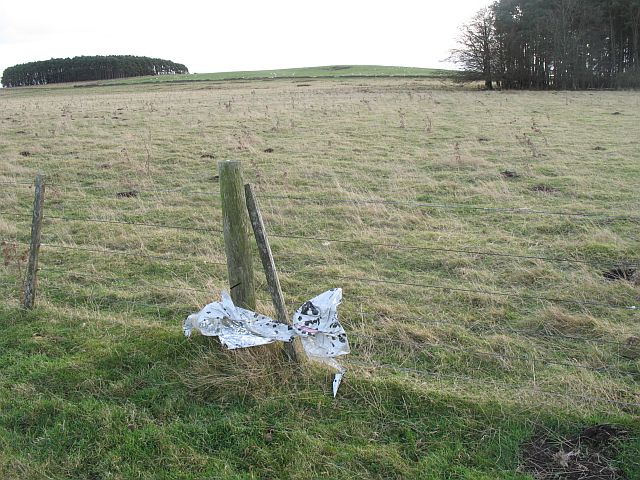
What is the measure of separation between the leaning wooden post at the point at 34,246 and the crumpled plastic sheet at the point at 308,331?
95.8 inches

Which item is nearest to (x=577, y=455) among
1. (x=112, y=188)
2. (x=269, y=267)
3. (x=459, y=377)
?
(x=459, y=377)

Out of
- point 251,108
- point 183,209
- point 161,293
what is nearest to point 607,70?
point 251,108

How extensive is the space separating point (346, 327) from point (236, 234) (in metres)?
1.72

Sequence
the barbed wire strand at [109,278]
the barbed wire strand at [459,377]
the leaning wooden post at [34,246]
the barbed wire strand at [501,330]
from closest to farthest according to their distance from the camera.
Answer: the barbed wire strand at [459,377] < the barbed wire strand at [501,330] < the leaning wooden post at [34,246] < the barbed wire strand at [109,278]

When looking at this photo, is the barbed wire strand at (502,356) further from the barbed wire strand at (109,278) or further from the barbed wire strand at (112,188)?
the barbed wire strand at (112,188)

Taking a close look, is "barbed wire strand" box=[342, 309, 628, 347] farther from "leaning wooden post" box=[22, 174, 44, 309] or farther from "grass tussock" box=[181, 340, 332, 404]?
"leaning wooden post" box=[22, 174, 44, 309]

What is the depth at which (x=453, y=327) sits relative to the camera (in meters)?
5.61

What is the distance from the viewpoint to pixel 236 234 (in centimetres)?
454

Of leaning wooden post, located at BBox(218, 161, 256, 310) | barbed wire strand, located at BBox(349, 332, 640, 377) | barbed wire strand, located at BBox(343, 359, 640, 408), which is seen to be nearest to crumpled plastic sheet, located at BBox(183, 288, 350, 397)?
leaning wooden post, located at BBox(218, 161, 256, 310)

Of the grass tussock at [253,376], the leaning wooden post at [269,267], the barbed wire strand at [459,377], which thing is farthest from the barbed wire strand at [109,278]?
the barbed wire strand at [459,377]

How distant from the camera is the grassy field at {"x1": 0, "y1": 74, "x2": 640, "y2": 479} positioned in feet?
12.3

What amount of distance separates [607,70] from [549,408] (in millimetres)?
53971

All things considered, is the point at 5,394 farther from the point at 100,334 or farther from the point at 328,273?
the point at 328,273

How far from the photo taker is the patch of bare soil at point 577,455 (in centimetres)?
348
